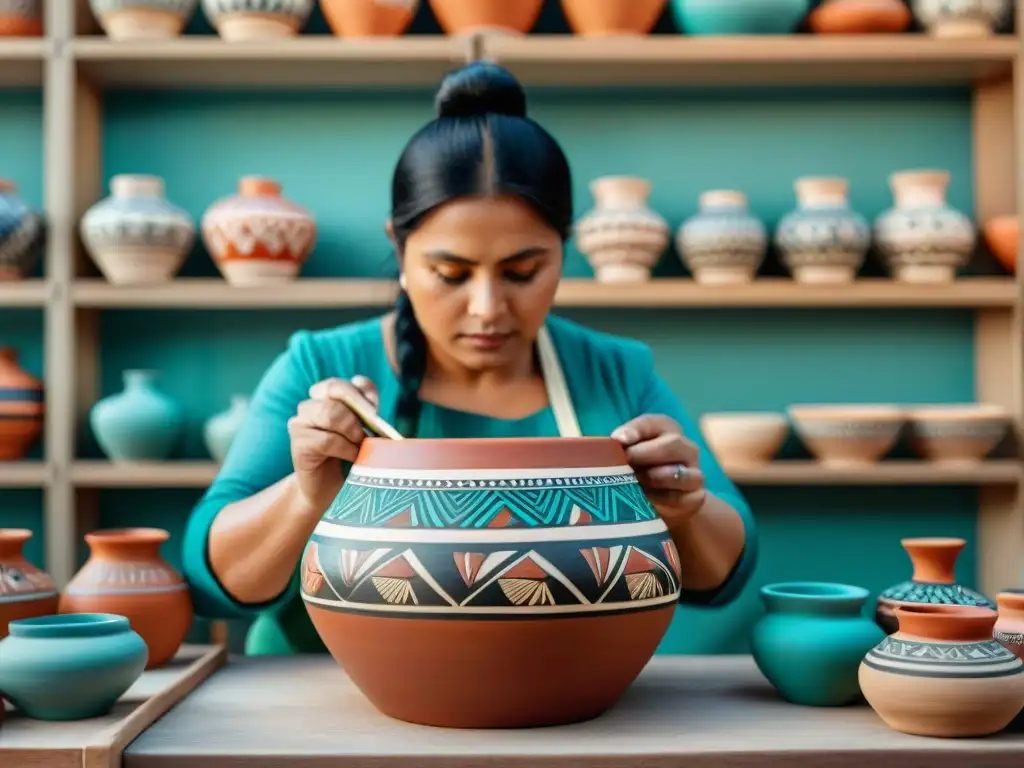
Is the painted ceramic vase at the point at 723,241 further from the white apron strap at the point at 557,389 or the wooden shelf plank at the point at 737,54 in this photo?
the white apron strap at the point at 557,389

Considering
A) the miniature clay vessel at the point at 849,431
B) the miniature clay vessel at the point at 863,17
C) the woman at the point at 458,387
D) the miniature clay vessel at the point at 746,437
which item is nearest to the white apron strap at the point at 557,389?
the woman at the point at 458,387

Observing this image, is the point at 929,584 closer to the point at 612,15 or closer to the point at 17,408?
the point at 612,15

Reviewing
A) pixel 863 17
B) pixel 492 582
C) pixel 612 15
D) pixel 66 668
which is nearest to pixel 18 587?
pixel 66 668

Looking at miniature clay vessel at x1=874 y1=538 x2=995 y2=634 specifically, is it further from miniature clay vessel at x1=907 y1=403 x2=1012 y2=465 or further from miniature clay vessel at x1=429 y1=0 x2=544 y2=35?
miniature clay vessel at x1=429 y1=0 x2=544 y2=35

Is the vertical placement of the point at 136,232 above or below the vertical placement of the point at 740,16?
below

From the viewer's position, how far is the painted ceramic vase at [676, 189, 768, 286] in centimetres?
259

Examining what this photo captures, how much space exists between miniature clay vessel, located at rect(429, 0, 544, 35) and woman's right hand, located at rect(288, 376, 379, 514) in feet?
5.52

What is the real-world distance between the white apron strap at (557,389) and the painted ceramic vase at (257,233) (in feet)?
4.11

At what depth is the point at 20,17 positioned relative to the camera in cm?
261

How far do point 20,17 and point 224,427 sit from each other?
109 centimetres

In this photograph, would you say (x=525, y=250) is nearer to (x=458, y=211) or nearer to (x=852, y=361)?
(x=458, y=211)

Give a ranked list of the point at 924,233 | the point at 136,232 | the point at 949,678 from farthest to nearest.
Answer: the point at 924,233 < the point at 136,232 < the point at 949,678

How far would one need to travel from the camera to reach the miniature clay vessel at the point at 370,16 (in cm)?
254

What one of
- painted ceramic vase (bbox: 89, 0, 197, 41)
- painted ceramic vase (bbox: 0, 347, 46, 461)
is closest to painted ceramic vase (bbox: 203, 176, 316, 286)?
painted ceramic vase (bbox: 89, 0, 197, 41)
